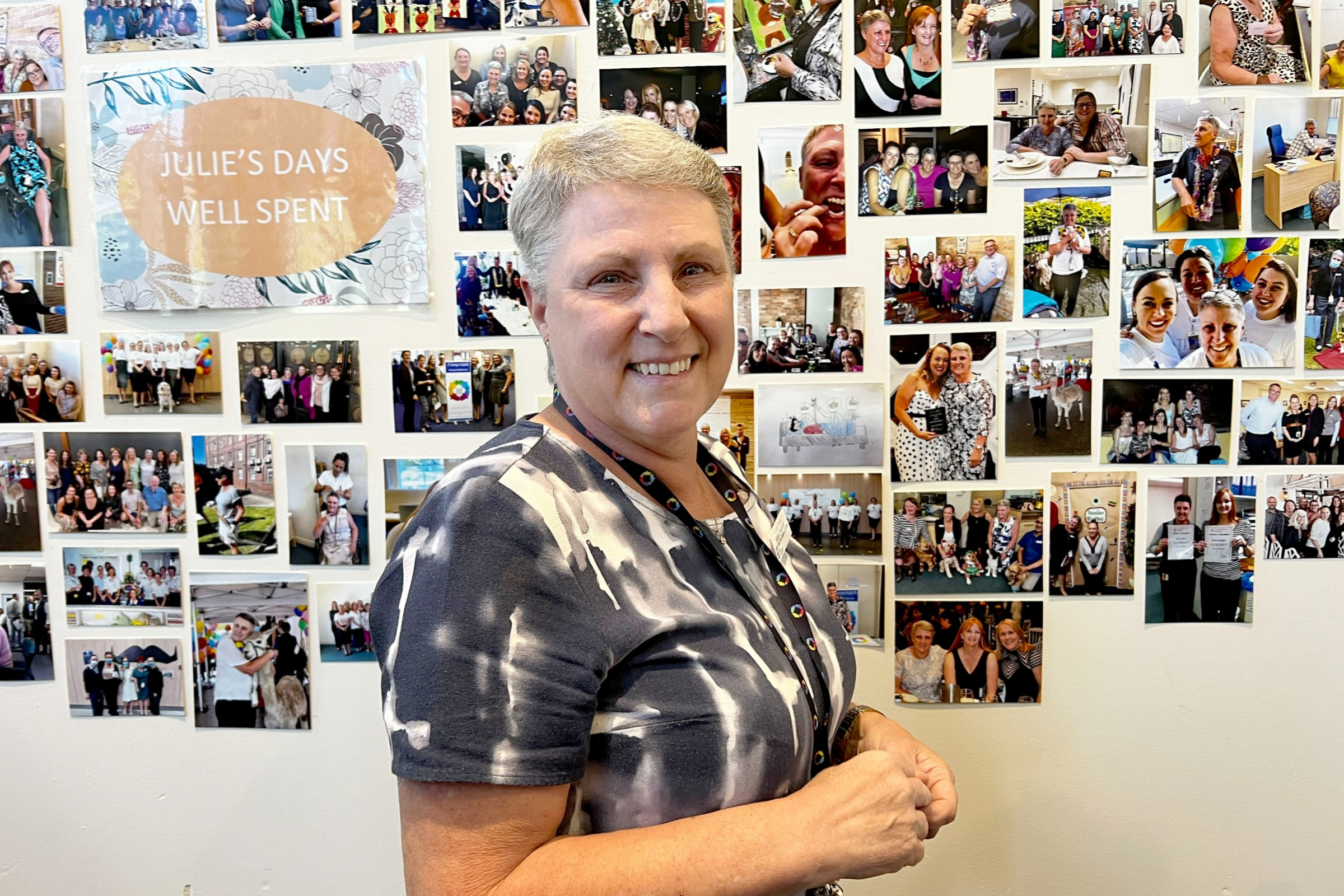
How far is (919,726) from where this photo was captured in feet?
4.36

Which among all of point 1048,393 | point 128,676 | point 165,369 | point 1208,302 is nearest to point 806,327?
point 1048,393

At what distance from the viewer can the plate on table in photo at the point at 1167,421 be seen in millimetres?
1273

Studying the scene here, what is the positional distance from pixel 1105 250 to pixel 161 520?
4.87ft

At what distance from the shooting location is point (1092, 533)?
1299 millimetres

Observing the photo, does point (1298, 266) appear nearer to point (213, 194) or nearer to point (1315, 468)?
point (1315, 468)

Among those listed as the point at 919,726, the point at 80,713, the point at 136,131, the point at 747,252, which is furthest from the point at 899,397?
the point at 80,713

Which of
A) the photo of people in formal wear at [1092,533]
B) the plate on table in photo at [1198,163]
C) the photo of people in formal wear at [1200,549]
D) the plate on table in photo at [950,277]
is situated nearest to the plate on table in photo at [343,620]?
the plate on table in photo at [950,277]

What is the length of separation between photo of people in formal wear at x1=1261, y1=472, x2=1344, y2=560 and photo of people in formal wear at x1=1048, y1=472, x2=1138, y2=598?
0.20m

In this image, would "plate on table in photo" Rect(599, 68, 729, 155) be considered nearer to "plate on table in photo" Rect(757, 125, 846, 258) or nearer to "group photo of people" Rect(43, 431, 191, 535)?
"plate on table in photo" Rect(757, 125, 846, 258)

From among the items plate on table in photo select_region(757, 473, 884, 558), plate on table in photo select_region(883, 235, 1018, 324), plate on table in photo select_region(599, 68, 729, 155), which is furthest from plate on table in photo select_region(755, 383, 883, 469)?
plate on table in photo select_region(599, 68, 729, 155)

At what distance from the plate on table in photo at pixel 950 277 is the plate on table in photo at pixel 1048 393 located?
0.07 metres

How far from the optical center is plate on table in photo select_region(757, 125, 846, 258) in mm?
1243

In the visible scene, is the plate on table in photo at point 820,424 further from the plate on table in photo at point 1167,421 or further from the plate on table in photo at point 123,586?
the plate on table in photo at point 123,586

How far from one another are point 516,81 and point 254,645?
0.95 meters
